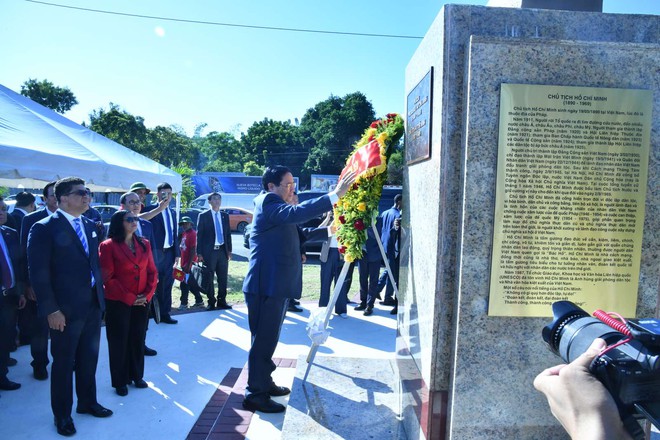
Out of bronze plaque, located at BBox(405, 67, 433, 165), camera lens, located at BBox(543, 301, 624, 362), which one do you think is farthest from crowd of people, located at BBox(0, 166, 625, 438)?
camera lens, located at BBox(543, 301, 624, 362)

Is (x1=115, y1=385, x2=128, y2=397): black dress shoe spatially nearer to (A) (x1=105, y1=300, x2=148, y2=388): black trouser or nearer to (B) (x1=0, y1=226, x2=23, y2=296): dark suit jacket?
(A) (x1=105, y1=300, x2=148, y2=388): black trouser

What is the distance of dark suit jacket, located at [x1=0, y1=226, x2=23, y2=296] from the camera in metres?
4.66

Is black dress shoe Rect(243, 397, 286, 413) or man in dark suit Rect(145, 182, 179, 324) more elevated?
man in dark suit Rect(145, 182, 179, 324)

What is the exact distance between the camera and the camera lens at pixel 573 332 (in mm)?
1209

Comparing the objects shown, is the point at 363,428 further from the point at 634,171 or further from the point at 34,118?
the point at 34,118

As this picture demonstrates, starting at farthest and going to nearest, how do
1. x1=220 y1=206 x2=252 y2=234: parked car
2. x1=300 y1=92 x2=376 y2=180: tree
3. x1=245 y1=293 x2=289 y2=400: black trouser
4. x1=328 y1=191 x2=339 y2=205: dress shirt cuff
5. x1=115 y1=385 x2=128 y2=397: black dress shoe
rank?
1. x1=300 y1=92 x2=376 y2=180: tree
2. x1=220 y1=206 x2=252 y2=234: parked car
3. x1=115 y1=385 x2=128 y2=397: black dress shoe
4. x1=245 y1=293 x2=289 y2=400: black trouser
5. x1=328 y1=191 x2=339 y2=205: dress shirt cuff

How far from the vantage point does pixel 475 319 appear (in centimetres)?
210

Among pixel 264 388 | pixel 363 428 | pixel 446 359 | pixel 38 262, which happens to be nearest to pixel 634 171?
pixel 446 359

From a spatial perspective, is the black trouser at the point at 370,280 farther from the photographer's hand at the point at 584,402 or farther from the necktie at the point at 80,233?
the photographer's hand at the point at 584,402

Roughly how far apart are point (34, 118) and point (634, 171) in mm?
6507

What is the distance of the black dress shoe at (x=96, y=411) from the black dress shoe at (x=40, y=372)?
1053mm

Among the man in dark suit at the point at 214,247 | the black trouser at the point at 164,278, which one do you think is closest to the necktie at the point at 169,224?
the black trouser at the point at 164,278

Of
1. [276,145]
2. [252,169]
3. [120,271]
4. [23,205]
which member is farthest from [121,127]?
[120,271]

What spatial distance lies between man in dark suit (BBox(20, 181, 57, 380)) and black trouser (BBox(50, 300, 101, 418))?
83cm
